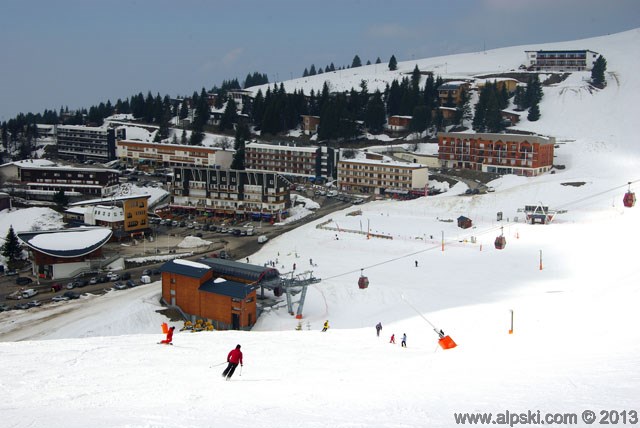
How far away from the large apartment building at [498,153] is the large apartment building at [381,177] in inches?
222

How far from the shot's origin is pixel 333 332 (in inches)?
762

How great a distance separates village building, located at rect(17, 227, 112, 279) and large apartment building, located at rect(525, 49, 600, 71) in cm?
7831

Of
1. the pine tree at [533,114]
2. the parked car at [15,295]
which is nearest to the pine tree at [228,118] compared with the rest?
the pine tree at [533,114]

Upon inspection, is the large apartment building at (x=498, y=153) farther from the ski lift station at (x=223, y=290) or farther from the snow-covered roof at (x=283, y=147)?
the ski lift station at (x=223, y=290)

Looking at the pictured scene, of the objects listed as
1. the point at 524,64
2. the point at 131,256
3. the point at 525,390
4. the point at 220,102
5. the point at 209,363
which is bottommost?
the point at 131,256

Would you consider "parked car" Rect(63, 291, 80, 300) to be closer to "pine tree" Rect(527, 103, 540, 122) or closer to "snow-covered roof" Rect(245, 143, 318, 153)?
"snow-covered roof" Rect(245, 143, 318, 153)

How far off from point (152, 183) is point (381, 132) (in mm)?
29416

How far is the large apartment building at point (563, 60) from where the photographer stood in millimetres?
93000

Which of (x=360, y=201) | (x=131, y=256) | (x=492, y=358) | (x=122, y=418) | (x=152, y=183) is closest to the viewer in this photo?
(x=122, y=418)

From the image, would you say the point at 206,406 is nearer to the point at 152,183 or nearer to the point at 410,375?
the point at 410,375

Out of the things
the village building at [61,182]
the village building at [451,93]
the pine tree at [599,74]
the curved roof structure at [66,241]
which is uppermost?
the pine tree at [599,74]

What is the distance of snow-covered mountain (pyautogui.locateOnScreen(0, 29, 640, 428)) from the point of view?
359 inches

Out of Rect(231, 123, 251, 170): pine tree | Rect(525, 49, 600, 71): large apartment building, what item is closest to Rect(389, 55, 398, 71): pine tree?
Rect(525, 49, 600, 71): large apartment building

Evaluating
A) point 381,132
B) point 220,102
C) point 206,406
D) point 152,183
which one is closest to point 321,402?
point 206,406
